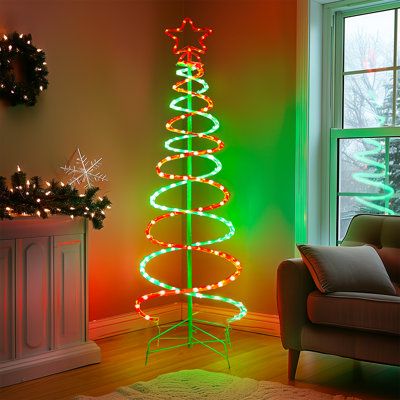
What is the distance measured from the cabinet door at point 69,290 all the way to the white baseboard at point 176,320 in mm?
563

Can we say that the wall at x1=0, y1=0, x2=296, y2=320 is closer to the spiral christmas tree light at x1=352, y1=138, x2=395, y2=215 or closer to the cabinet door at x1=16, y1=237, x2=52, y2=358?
the spiral christmas tree light at x1=352, y1=138, x2=395, y2=215

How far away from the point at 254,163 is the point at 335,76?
2.60 feet

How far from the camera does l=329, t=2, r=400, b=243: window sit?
4.21 m

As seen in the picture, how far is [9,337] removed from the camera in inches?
135

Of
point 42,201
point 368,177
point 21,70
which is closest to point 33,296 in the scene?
point 42,201

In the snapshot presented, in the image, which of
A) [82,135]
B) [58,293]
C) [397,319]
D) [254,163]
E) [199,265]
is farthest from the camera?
[199,265]

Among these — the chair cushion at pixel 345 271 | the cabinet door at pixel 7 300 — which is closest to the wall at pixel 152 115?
the cabinet door at pixel 7 300

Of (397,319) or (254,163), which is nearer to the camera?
(397,319)

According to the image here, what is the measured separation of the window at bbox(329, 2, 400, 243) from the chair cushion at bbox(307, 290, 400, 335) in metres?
1.18

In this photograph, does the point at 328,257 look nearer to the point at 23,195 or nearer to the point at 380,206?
the point at 380,206

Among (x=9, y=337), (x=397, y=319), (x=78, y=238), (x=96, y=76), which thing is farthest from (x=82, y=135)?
(x=397, y=319)

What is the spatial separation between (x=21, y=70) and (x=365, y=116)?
218cm

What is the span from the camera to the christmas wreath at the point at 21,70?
12.1ft

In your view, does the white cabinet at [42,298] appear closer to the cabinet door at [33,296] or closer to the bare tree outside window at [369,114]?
the cabinet door at [33,296]
